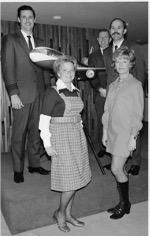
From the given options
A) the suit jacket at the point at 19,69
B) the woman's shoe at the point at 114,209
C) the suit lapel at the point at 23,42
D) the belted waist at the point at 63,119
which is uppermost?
the suit lapel at the point at 23,42

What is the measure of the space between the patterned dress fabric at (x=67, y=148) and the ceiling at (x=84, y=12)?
187 cm

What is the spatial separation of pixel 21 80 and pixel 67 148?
784 millimetres

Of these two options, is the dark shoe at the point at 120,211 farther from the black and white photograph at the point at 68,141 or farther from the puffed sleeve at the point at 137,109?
the puffed sleeve at the point at 137,109

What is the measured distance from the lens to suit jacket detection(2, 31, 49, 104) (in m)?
2.27

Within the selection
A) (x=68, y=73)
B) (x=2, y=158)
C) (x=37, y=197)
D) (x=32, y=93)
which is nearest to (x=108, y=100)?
(x=68, y=73)

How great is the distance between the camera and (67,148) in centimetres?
190

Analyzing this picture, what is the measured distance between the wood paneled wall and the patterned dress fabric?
2.40m

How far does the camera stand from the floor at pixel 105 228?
82.2 inches

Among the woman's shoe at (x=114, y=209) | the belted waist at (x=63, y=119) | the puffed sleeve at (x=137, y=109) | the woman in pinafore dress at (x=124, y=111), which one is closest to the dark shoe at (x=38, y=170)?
the woman's shoe at (x=114, y=209)

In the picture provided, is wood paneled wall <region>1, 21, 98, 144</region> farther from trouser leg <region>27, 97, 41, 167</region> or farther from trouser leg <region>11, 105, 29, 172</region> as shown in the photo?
trouser leg <region>11, 105, 29, 172</region>

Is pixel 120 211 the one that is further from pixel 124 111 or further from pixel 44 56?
pixel 44 56

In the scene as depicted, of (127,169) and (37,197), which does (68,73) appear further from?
(127,169)

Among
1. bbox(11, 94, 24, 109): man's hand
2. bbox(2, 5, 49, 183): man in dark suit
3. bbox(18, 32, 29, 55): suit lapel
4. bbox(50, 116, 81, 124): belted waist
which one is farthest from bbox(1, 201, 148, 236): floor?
bbox(18, 32, 29, 55): suit lapel

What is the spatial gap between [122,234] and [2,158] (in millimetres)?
1888
